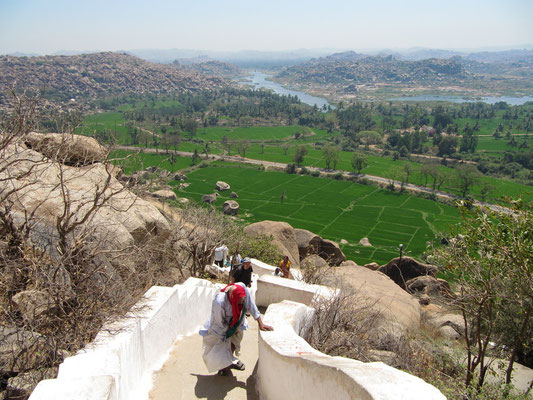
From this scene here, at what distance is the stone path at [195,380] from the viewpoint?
469cm

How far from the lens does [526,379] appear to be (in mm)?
7227

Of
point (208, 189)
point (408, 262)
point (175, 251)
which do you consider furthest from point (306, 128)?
point (175, 251)

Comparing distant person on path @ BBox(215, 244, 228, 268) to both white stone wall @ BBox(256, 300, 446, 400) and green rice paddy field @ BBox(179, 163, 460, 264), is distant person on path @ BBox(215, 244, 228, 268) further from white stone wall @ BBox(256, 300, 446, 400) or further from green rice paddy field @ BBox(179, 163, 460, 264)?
green rice paddy field @ BBox(179, 163, 460, 264)

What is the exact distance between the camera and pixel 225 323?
5.09 m

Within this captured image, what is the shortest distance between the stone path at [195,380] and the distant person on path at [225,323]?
19cm

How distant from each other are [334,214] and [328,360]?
54.9 meters

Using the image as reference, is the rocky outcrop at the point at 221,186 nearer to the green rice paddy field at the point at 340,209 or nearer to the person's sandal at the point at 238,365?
the green rice paddy field at the point at 340,209

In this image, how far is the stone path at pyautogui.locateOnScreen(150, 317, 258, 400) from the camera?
469 cm

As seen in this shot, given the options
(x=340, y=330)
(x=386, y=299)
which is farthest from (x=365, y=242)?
(x=340, y=330)

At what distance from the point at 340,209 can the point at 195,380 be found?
185ft

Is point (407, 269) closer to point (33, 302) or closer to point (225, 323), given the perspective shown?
point (225, 323)

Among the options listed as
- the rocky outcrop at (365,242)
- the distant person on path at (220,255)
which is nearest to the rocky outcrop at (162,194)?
the distant person on path at (220,255)

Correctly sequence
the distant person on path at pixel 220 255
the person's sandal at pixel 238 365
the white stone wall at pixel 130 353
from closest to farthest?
the white stone wall at pixel 130 353, the person's sandal at pixel 238 365, the distant person on path at pixel 220 255

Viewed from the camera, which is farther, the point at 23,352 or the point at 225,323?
the point at 225,323
